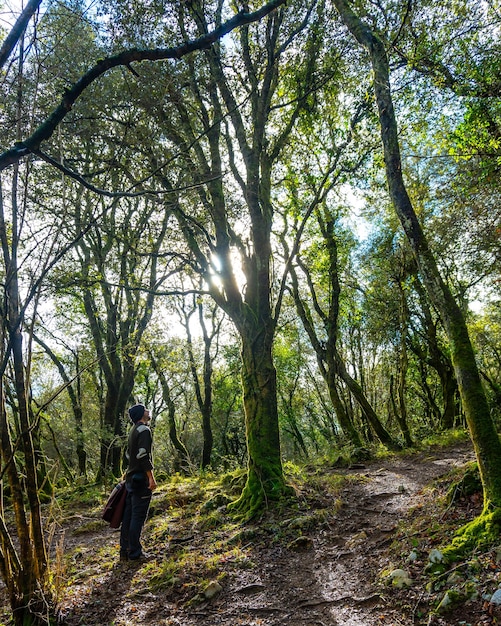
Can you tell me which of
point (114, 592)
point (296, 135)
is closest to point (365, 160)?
point (296, 135)

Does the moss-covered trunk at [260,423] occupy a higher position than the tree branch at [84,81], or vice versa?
the tree branch at [84,81]

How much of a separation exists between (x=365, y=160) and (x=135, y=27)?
Answer: 17.8 feet

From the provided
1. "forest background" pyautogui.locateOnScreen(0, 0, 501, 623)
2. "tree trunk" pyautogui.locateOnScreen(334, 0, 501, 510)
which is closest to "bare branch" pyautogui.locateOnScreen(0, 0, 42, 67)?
"forest background" pyautogui.locateOnScreen(0, 0, 501, 623)

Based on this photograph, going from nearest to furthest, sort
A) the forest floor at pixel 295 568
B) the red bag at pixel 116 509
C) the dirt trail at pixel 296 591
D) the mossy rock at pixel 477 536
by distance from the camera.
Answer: the forest floor at pixel 295 568, the mossy rock at pixel 477 536, the dirt trail at pixel 296 591, the red bag at pixel 116 509

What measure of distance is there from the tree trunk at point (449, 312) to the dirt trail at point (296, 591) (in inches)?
57.5

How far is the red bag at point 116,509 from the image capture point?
18.7 ft

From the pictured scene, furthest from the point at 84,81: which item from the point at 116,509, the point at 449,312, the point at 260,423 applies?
the point at 260,423

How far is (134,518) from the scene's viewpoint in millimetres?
5531

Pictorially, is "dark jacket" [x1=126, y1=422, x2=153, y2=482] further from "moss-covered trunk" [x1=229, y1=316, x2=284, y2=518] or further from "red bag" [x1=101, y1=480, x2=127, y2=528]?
"moss-covered trunk" [x1=229, y1=316, x2=284, y2=518]

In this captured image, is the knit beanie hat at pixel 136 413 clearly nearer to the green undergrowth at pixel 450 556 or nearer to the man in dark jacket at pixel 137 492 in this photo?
the man in dark jacket at pixel 137 492

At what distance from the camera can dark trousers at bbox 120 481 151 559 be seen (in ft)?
18.0

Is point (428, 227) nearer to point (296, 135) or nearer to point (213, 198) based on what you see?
point (296, 135)

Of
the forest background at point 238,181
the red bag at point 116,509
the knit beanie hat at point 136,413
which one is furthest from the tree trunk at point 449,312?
the red bag at point 116,509

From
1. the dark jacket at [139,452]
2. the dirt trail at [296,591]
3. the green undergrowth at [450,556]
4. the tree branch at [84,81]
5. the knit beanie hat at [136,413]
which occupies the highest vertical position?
the tree branch at [84,81]
